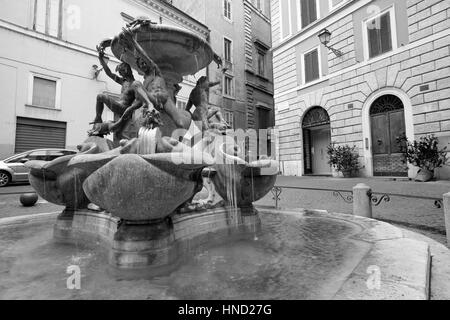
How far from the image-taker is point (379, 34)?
39.2 ft

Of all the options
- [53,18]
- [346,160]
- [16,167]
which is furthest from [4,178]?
[346,160]

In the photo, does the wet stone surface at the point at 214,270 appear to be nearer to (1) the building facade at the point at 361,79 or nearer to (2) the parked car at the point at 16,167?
(2) the parked car at the point at 16,167

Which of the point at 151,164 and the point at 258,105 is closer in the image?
the point at 151,164

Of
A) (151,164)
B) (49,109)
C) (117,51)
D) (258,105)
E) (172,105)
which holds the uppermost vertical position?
(258,105)

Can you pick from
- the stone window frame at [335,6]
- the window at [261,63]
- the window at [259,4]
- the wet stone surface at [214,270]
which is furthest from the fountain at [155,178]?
the window at [259,4]

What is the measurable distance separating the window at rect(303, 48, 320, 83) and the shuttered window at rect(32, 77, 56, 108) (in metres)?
13.9

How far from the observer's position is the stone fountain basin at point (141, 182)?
5.83ft

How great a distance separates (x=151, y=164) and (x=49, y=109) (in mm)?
14489

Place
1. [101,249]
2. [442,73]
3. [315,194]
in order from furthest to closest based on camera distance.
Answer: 1. [442,73]
2. [315,194]
3. [101,249]

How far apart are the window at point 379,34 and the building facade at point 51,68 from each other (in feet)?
32.8

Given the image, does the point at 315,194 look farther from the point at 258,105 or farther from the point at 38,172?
the point at 258,105

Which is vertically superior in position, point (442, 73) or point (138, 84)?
point (442, 73)
